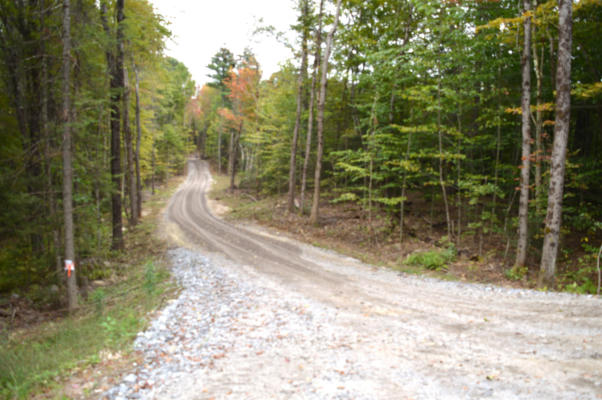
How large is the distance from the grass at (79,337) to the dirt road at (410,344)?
181cm

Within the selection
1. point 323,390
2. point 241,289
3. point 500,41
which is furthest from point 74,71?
point 500,41

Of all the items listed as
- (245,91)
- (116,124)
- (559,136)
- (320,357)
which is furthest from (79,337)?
(245,91)

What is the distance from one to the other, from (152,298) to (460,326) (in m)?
7.60

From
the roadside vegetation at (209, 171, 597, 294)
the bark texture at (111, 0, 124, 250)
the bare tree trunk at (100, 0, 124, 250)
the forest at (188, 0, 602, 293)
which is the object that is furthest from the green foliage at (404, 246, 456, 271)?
the bark texture at (111, 0, 124, 250)

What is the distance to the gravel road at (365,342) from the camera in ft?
14.3

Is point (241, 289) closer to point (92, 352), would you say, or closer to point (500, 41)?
point (92, 352)

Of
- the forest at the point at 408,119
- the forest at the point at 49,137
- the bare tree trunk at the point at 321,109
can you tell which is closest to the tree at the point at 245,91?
the forest at the point at 408,119

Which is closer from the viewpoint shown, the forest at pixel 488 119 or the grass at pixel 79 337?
the grass at pixel 79 337

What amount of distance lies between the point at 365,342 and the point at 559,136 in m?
8.37

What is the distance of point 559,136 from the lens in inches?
359

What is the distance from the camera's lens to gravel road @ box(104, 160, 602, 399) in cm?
436

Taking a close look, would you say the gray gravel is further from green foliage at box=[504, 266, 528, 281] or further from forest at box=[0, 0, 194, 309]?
forest at box=[0, 0, 194, 309]

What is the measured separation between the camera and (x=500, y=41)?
39.6ft

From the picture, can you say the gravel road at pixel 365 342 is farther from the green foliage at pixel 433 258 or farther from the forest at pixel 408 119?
the forest at pixel 408 119
